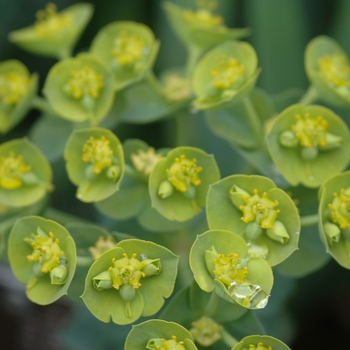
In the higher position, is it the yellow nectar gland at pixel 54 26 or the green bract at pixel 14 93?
the yellow nectar gland at pixel 54 26

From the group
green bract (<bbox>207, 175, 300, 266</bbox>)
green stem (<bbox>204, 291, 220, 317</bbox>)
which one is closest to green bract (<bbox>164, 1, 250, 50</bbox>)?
green bract (<bbox>207, 175, 300, 266</bbox>)

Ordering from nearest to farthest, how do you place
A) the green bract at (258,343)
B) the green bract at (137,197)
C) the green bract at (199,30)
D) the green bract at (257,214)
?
the green bract at (258,343), the green bract at (257,214), the green bract at (137,197), the green bract at (199,30)

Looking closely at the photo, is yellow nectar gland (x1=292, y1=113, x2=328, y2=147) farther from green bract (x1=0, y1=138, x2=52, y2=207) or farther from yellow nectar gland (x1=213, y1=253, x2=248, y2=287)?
green bract (x1=0, y1=138, x2=52, y2=207)

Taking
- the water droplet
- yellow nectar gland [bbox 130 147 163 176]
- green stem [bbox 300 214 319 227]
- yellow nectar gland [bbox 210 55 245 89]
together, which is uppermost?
yellow nectar gland [bbox 210 55 245 89]

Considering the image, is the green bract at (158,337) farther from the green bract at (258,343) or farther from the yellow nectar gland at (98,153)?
the yellow nectar gland at (98,153)

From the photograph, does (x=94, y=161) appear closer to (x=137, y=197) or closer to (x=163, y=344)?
(x=137, y=197)

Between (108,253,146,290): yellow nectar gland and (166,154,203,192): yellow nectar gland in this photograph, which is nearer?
(108,253,146,290): yellow nectar gland

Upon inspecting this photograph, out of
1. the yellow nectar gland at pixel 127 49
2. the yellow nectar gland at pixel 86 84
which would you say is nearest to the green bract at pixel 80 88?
the yellow nectar gland at pixel 86 84

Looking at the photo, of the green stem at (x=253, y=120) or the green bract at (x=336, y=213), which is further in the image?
the green stem at (x=253, y=120)

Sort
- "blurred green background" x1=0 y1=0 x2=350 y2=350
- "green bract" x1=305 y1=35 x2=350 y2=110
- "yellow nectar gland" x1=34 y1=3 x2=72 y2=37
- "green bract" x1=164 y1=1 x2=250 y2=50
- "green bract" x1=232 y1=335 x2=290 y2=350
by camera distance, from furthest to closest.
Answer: "blurred green background" x1=0 y1=0 x2=350 y2=350 → "yellow nectar gland" x1=34 y1=3 x2=72 y2=37 → "green bract" x1=164 y1=1 x2=250 y2=50 → "green bract" x1=305 y1=35 x2=350 y2=110 → "green bract" x1=232 y1=335 x2=290 y2=350
